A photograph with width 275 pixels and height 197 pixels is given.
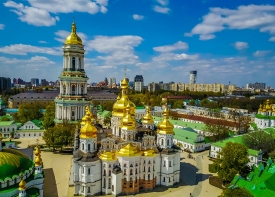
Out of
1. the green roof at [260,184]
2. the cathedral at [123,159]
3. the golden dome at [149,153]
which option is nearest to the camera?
the green roof at [260,184]

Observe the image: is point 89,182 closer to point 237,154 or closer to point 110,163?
point 110,163

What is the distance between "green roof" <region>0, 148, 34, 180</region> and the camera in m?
14.4

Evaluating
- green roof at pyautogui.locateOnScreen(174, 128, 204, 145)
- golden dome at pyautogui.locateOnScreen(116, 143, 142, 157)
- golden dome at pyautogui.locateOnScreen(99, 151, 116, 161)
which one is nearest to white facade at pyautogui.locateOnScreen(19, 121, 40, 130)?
green roof at pyautogui.locateOnScreen(174, 128, 204, 145)

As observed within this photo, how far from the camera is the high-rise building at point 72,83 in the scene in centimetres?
3359

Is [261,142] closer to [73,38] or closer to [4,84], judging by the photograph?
[73,38]

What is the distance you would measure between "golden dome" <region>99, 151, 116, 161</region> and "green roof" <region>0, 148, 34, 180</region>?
5.33 meters

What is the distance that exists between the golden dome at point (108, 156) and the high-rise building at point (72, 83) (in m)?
17.1

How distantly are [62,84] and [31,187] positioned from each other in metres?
20.8

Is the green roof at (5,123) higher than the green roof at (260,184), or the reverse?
the green roof at (5,123)

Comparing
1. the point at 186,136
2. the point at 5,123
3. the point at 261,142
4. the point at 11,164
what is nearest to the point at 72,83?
the point at 5,123

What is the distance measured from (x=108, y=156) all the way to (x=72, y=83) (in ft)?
63.1

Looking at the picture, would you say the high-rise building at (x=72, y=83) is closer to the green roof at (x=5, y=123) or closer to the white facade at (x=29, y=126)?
the white facade at (x=29, y=126)

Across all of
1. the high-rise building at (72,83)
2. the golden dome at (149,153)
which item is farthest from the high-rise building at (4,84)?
the golden dome at (149,153)

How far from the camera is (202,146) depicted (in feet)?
102
